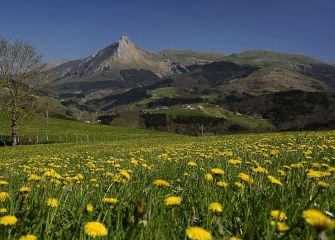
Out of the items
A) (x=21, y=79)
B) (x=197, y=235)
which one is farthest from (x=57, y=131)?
(x=197, y=235)

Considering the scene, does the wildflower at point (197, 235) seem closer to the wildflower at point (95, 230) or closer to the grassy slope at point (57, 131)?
the wildflower at point (95, 230)

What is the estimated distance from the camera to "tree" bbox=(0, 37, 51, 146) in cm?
6191

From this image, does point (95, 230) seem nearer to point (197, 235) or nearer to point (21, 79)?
point (197, 235)

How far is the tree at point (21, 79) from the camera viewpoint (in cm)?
6191

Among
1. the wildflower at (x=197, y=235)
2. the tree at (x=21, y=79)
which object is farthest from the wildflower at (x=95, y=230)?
the tree at (x=21, y=79)

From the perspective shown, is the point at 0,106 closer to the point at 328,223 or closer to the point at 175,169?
the point at 175,169

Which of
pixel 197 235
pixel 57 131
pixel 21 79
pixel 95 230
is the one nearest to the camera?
pixel 197 235

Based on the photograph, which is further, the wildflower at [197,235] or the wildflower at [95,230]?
the wildflower at [95,230]

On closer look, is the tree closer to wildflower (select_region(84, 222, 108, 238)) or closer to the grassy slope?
the grassy slope

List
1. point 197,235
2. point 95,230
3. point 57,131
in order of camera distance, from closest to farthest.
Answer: point 197,235 → point 95,230 → point 57,131

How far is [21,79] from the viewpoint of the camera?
63125mm

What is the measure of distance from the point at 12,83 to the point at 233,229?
64.6 meters

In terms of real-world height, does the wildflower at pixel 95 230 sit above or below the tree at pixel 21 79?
below

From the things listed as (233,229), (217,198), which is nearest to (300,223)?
(233,229)
